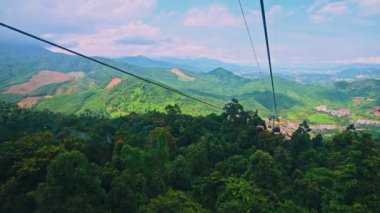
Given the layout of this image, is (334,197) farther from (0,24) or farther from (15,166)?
(0,24)

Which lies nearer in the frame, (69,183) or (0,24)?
(0,24)

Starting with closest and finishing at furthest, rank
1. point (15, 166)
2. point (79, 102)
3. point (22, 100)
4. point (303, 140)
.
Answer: point (15, 166), point (303, 140), point (79, 102), point (22, 100)

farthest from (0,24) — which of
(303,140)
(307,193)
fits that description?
(303,140)

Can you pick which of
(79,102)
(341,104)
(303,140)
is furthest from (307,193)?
(341,104)

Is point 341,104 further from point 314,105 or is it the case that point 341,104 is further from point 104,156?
point 104,156

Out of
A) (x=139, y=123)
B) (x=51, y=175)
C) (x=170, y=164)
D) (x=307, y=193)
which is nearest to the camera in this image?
(x=51, y=175)

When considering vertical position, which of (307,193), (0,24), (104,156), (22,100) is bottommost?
(22,100)

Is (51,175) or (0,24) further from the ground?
(0,24)
